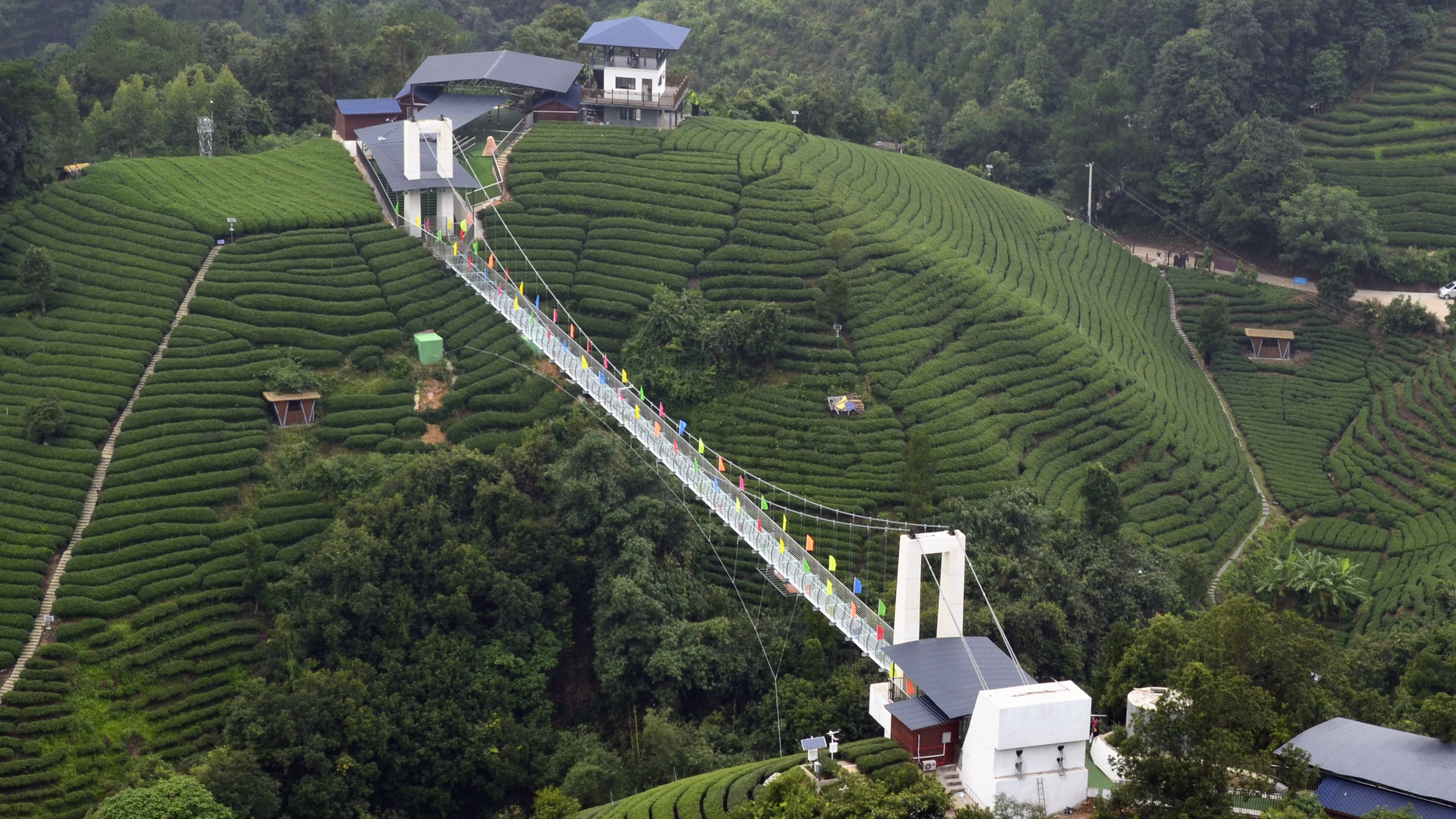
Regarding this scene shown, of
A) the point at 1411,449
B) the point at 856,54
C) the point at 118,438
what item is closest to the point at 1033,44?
the point at 856,54

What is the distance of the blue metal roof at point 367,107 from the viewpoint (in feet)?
198

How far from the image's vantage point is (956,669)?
33.3 metres

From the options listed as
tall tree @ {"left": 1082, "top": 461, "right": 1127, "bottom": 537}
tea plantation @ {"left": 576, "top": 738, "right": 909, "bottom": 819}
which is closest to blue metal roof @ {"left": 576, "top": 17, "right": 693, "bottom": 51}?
tall tree @ {"left": 1082, "top": 461, "right": 1127, "bottom": 537}

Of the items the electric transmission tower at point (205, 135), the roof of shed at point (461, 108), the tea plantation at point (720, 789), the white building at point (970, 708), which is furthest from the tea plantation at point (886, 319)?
the electric transmission tower at point (205, 135)

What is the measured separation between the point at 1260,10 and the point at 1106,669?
150 feet

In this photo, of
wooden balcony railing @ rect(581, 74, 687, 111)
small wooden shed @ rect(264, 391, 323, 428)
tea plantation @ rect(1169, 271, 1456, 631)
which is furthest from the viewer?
wooden balcony railing @ rect(581, 74, 687, 111)

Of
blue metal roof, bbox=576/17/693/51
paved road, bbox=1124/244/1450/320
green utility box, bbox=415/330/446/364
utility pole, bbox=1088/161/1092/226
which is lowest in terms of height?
green utility box, bbox=415/330/446/364

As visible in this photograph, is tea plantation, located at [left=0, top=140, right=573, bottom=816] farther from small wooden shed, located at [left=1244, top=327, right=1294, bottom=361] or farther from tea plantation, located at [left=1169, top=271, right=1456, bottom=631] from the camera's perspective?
small wooden shed, located at [left=1244, top=327, right=1294, bottom=361]

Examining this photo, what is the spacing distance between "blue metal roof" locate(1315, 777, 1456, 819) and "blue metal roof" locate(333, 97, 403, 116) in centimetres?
4424

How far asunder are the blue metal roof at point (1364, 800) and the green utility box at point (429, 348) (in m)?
29.2

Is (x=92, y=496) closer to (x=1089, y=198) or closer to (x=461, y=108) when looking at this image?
(x=461, y=108)

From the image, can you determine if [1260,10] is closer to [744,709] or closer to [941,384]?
[941,384]

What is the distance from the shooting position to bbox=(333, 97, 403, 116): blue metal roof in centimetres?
6028

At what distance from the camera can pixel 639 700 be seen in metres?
39.6
